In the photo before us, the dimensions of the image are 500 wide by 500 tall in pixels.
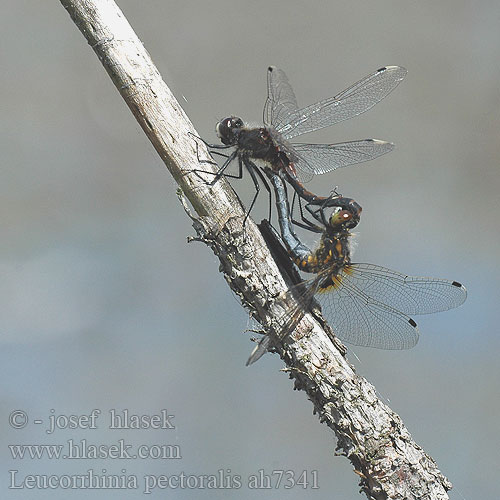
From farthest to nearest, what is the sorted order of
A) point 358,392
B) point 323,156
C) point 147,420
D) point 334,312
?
point 147,420
point 323,156
point 334,312
point 358,392

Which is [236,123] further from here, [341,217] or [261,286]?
[261,286]

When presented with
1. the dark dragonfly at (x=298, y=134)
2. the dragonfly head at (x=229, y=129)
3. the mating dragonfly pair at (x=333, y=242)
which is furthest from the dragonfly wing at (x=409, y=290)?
the dragonfly head at (x=229, y=129)

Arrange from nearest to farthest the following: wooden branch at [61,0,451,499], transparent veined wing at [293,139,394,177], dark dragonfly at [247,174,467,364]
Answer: wooden branch at [61,0,451,499] < dark dragonfly at [247,174,467,364] < transparent veined wing at [293,139,394,177]

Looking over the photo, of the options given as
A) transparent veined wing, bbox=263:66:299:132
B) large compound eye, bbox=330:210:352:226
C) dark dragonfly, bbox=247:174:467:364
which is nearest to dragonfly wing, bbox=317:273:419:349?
dark dragonfly, bbox=247:174:467:364

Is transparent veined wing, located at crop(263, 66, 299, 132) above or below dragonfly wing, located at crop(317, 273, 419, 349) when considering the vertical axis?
above

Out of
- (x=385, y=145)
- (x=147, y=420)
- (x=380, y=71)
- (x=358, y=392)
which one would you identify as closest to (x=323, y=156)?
(x=385, y=145)

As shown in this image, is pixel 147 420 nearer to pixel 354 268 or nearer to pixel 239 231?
pixel 354 268

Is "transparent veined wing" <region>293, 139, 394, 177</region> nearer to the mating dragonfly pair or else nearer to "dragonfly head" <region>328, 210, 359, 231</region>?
the mating dragonfly pair
